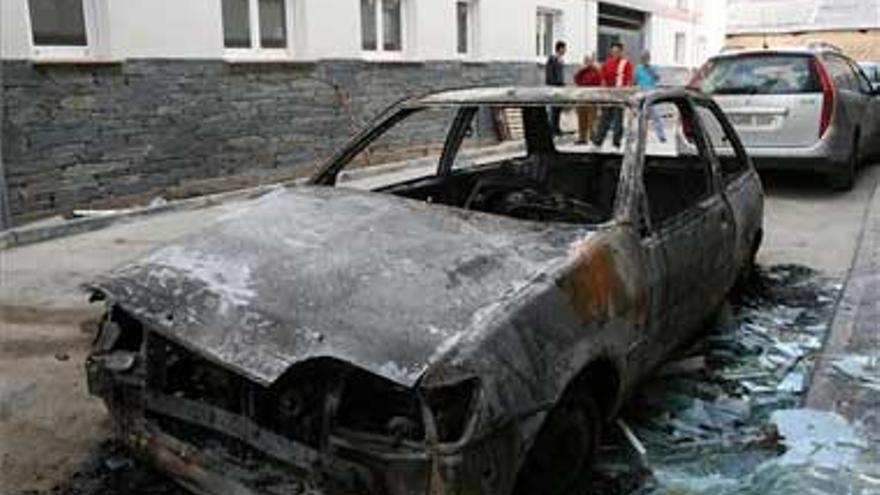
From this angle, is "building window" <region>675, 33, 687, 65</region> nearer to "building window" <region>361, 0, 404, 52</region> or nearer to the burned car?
"building window" <region>361, 0, 404, 52</region>

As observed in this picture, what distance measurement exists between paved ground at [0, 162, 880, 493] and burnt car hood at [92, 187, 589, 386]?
3.21ft

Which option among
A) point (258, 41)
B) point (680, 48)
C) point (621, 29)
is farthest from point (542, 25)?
point (680, 48)

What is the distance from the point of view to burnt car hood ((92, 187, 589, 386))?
2678 mm

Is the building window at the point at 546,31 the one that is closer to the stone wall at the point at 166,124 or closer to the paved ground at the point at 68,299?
the stone wall at the point at 166,124

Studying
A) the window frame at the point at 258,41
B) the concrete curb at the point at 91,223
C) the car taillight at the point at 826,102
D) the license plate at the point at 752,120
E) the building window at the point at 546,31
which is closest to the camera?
the concrete curb at the point at 91,223

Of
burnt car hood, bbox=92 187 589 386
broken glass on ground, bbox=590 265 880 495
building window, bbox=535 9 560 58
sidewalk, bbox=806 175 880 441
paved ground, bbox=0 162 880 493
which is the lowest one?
broken glass on ground, bbox=590 265 880 495

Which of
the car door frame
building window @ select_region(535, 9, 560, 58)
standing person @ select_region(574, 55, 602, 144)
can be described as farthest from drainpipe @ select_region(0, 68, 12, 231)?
building window @ select_region(535, 9, 560, 58)

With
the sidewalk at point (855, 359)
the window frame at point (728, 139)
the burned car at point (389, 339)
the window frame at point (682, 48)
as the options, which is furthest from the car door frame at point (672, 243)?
the window frame at point (682, 48)

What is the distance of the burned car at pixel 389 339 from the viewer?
2596mm

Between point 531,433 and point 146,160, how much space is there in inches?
311

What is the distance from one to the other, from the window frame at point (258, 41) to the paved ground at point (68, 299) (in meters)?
2.30

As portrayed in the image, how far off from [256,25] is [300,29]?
775 millimetres

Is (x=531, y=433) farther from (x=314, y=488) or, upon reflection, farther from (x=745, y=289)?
(x=745, y=289)

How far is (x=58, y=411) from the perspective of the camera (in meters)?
4.04
